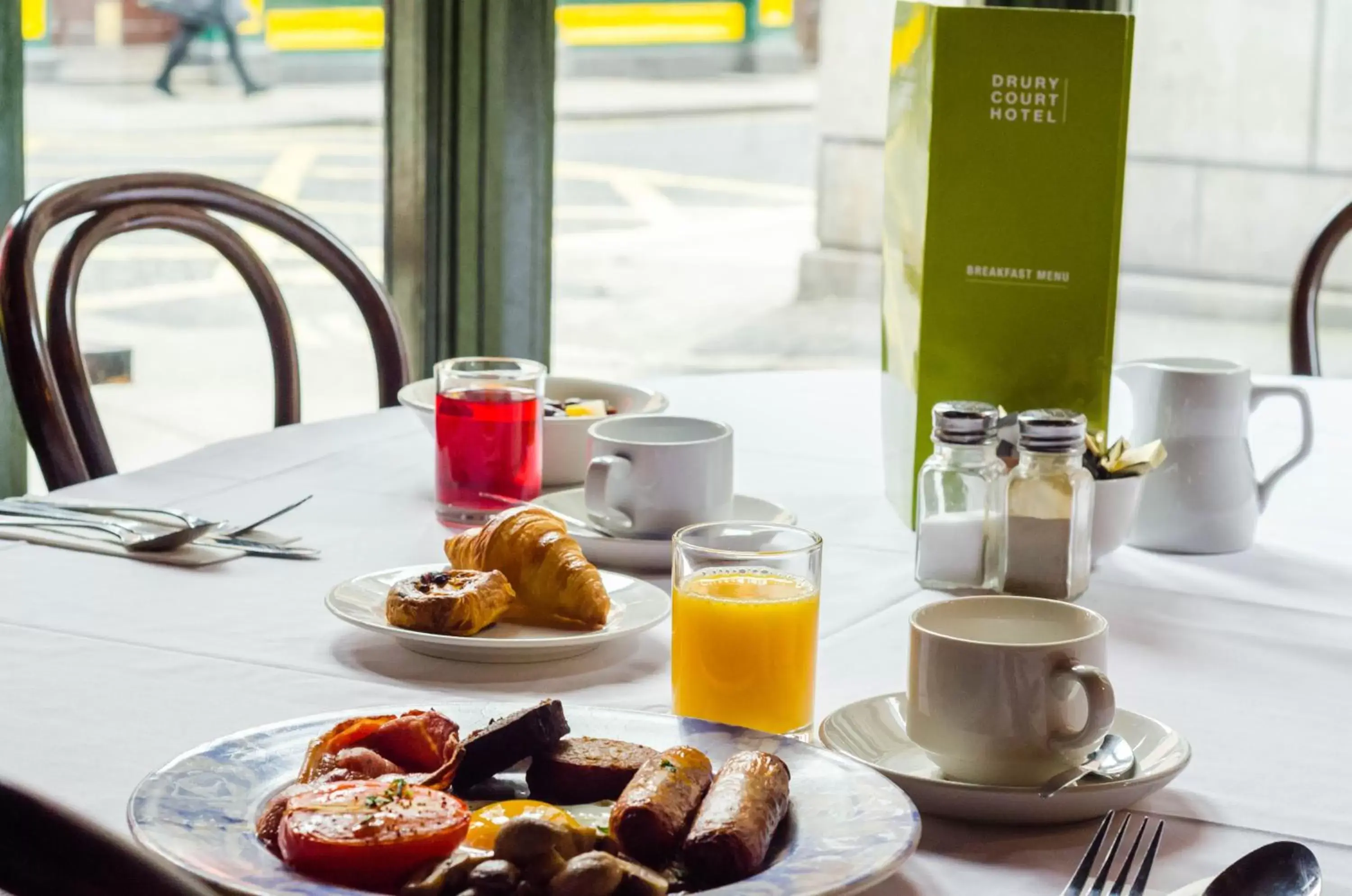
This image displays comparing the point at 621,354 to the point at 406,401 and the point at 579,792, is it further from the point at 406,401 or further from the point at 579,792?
the point at 579,792

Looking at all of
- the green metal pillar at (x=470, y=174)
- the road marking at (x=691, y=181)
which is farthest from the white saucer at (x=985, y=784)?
the road marking at (x=691, y=181)

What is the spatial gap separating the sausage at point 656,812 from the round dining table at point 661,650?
89 millimetres

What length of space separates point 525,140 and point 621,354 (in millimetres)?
1717

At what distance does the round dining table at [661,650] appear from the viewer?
72 centimetres

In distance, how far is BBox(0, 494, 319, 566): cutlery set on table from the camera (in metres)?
1.08

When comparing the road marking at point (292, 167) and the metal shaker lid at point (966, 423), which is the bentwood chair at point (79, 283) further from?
the road marking at point (292, 167)

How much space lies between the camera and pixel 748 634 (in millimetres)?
803

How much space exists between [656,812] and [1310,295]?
1633 mm

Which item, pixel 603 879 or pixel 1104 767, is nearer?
pixel 603 879

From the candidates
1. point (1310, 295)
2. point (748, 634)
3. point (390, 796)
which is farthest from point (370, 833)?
point (1310, 295)

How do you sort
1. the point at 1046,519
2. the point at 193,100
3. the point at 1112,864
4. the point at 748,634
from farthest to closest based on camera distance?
the point at 193,100 < the point at 1046,519 < the point at 748,634 < the point at 1112,864

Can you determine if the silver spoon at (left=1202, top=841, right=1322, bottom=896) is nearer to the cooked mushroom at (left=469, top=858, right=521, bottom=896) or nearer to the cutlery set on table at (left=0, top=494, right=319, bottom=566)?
the cooked mushroom at (left=469, top=858, right=521, bottom=896)

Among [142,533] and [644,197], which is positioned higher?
[644,197]

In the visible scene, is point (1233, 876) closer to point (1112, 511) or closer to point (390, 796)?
point (390, 796)
